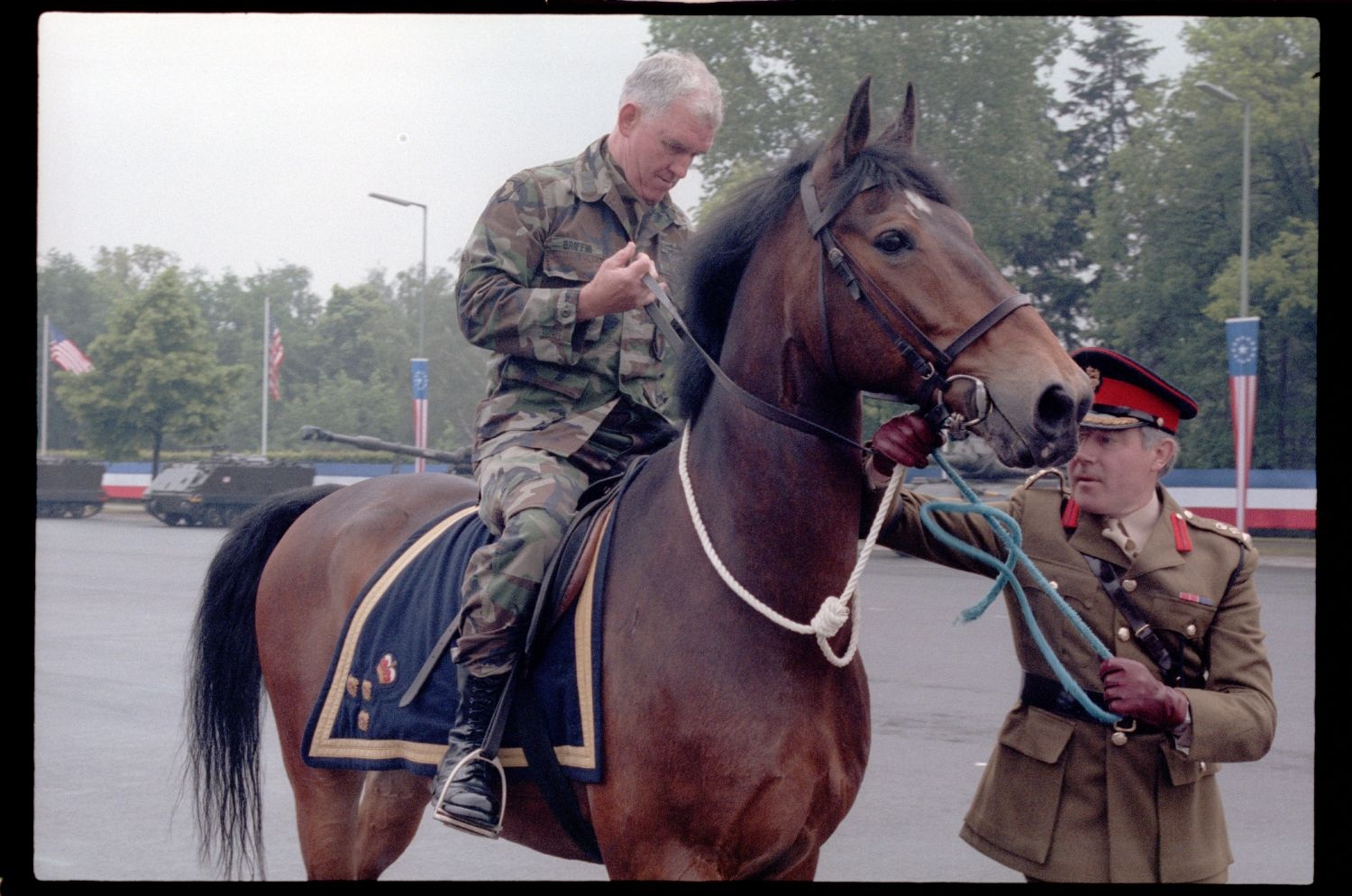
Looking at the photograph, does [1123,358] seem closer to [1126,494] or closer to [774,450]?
[1126,494]

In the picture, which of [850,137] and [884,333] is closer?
[884,333]

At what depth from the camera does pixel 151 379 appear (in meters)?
37.8

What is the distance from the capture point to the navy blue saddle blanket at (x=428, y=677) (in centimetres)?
281

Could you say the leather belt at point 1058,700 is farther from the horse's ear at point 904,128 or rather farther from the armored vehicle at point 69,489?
the armored vehicle at point 69,489

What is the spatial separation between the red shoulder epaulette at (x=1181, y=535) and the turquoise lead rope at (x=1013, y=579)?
27 centimetres

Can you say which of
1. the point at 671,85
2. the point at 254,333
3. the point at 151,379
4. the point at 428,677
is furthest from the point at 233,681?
the point at 254,333

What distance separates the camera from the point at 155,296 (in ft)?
128

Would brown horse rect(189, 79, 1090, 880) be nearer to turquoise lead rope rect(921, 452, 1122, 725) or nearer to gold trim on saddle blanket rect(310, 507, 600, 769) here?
gold trim on saddle blanket rect(310, 507, 600, 769)

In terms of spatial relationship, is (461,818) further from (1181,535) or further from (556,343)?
(1181,535)

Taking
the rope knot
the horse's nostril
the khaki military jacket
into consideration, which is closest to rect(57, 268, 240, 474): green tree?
the khaki military jacket

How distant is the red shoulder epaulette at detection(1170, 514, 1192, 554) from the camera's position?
112 inches

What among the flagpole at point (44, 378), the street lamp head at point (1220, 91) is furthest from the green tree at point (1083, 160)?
the flagpole at point (44, 378)

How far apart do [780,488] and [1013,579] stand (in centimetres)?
56

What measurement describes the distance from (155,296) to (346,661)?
38.8 metres
